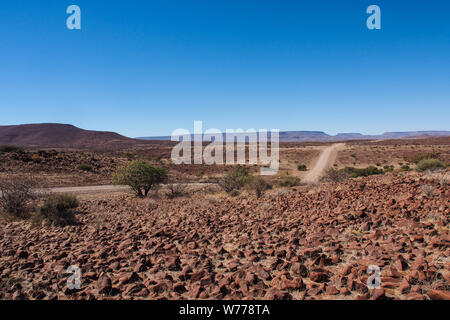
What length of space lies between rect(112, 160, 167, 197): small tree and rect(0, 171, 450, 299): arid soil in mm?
10308

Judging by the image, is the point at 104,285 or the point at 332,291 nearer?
the point at 332,291

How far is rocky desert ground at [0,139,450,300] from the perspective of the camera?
395 centimetres

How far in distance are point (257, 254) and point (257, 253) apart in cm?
4

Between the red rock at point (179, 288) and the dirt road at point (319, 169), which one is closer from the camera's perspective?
the red rock at point (179, 288)

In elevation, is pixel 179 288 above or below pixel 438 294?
below

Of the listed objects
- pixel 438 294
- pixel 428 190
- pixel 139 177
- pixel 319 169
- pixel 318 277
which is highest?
pixel 428 190

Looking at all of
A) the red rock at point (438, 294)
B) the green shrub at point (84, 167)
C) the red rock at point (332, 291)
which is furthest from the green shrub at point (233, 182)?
the green shrub at point (84, 167)

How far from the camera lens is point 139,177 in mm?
19438

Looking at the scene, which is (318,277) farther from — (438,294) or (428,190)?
(428,190)

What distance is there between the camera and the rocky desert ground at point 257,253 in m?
Answer: 3.95

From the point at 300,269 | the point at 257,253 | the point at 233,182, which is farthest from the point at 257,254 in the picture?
the point at 233,182

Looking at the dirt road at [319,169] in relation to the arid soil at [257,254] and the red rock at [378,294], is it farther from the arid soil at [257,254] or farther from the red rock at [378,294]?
the red rock at [378,294]

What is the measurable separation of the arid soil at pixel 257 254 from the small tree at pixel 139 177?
10308mm
